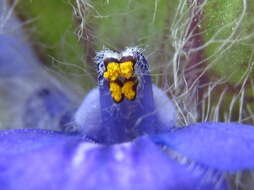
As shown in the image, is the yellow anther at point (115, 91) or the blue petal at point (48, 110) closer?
the yellow anther at point (115, 91)

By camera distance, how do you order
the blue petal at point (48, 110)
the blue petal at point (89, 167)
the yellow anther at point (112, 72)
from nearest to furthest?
the blue petal at point (89, 167) → the yellow anther at point (112, 72) → the blue petal at point (48, 110)

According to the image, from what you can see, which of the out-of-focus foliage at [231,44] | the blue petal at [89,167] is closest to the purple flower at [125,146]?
the blue petal at [89,167]

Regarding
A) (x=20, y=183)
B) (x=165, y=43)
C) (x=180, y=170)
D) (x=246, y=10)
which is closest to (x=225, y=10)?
(x=246, y=10)

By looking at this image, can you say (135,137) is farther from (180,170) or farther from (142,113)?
(180,170)

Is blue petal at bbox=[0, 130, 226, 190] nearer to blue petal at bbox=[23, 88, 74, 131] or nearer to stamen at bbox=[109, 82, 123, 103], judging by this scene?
stamen at bbox=[109, 82, 123, 103]

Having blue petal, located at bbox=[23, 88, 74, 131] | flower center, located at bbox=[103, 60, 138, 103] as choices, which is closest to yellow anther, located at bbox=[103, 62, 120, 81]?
flower center, located at bbox=[103, 60, 138, 103]

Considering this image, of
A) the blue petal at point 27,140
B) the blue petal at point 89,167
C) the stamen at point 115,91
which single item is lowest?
the blue petal at point 89,167

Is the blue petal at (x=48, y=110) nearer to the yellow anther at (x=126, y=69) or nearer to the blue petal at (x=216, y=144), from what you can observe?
the yellow anther at (x=126, y=69)

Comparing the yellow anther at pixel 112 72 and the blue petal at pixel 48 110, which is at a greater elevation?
the yellow anther at pixel 112 72
